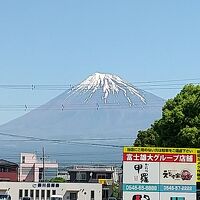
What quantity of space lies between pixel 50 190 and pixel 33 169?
45.0 m

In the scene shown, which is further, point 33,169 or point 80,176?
point 33,169

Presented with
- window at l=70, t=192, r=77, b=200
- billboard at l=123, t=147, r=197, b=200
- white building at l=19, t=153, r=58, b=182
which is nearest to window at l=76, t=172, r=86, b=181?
white building at l=19, t=153, r=58, b=182

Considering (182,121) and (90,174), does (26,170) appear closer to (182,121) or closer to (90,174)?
(90,174)

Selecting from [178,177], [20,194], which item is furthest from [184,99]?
[20,194]

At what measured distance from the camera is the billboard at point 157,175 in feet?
80.5

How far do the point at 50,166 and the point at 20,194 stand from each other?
2155 inches

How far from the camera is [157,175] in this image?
24.6m

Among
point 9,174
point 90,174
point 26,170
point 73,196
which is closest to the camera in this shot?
point 73,196

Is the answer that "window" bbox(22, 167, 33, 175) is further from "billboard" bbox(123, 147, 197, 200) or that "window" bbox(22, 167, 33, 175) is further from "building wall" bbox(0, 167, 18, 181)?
"billboard" bbox(123, 147, 197, 200)

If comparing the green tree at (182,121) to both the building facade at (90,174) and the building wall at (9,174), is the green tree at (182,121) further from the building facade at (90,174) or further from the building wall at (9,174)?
the building facade at (90,174)

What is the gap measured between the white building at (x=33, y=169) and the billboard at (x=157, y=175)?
8775 cm

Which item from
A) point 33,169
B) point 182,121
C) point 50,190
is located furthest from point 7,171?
point 182,121

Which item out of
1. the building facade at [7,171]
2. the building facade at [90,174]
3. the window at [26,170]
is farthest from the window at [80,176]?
the window at [26,170]

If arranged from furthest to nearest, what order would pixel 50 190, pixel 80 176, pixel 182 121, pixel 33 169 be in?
pixel 33 169 → pixel 80 176 → pixel 50 190 → pixel 182 121
